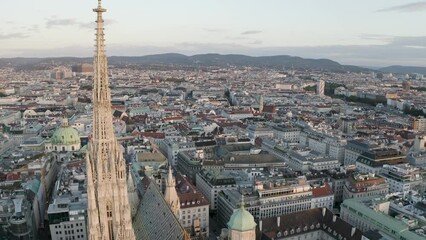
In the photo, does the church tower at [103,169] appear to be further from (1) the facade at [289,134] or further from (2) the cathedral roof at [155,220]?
(1) the facade at [289,134]

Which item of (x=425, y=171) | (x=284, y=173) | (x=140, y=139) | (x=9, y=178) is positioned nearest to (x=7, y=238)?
(x=9, y=178)

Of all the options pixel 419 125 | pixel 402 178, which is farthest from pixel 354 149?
pixel 419 125

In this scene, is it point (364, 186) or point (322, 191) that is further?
point (364, 186)

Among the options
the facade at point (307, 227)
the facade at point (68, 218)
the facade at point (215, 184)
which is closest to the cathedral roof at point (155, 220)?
the facade at point (68, 218)

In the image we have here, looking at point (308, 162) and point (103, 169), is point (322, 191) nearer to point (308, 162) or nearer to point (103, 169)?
point (308, 162)

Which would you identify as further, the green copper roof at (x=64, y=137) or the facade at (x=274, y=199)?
the green copper roof at (x=64, y=137)

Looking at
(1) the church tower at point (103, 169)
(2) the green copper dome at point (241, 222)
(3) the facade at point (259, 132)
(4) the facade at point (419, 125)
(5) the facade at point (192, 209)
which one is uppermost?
(1) the church tower at point (103, 169)
